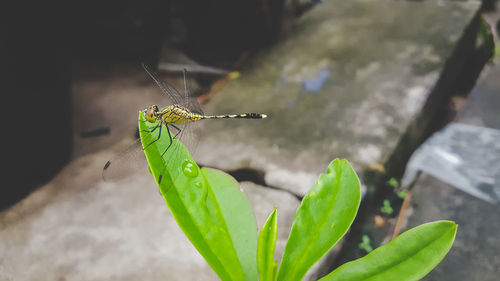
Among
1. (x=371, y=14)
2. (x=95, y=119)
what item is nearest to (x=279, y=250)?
(x=95, y=119)

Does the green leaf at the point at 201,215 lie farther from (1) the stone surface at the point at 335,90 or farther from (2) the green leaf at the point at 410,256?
(1) the stone surface at the point at 335,90

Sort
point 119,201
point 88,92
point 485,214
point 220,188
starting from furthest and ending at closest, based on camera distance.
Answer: point 88,92
point 119,201
point 485,214
point 220,188

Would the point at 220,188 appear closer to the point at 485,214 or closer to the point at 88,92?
the point at 485,214

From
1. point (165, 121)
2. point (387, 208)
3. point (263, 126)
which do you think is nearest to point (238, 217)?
point (165, 121)

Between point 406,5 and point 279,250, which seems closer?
point 279,250

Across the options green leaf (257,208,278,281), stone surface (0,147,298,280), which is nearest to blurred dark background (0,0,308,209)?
stone surface (0,147,298,280)

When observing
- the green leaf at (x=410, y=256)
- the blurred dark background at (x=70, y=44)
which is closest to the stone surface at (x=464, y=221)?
the green leaf at (x=410, y=256)

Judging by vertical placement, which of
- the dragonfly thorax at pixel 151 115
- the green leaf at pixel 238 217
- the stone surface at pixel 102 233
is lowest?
the stone surface at pixel 102 233
